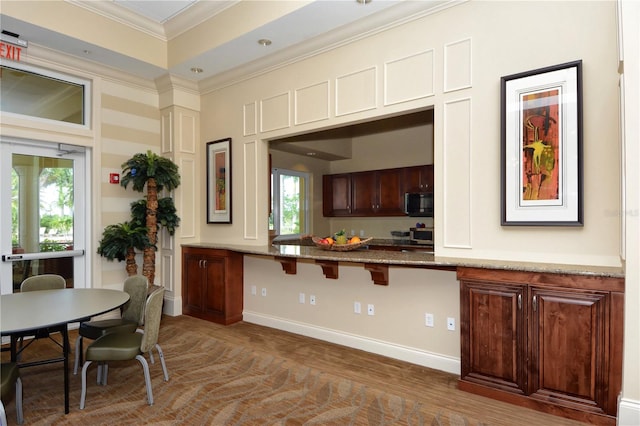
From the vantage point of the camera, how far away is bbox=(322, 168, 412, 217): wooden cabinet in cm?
674

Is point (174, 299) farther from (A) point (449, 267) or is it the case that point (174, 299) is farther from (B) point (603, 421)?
(B) point (603, 421)

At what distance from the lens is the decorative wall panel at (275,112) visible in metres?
4.43

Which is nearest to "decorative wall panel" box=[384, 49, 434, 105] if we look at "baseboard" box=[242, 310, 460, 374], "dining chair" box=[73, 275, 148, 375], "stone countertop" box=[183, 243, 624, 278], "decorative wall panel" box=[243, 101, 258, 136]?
"stone countertop" box=[183, 243, 624, 278]

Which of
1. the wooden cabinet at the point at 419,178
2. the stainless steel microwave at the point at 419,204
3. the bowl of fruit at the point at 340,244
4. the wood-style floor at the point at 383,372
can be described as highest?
the wooden cabinet at the point at 419,178

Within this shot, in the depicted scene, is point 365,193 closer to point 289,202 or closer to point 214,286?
point 289,202

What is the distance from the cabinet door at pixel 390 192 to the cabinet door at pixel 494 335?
3.82 meters

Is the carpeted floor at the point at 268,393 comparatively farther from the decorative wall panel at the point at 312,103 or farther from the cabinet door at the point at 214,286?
the decorative wall panel at the point at 312,103

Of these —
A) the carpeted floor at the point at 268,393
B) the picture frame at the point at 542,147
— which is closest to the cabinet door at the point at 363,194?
the carpeted floor at the point at 268,393

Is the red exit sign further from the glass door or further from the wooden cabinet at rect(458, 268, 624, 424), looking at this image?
the wooden cabinet at rect(458, 268, 624, 424)

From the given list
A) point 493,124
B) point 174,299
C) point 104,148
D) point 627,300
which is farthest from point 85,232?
point 627,300

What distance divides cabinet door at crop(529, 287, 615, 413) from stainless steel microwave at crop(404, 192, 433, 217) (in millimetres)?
3526

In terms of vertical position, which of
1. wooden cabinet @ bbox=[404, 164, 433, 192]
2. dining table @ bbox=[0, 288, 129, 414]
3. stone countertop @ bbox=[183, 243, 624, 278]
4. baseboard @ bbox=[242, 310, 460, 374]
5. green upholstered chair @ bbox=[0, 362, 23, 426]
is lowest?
baseboard @ bbox=[242, 310, 460, 374]

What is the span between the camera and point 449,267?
3.18 m

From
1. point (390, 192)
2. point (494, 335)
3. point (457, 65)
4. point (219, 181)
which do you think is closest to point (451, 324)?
point (494, 335)
